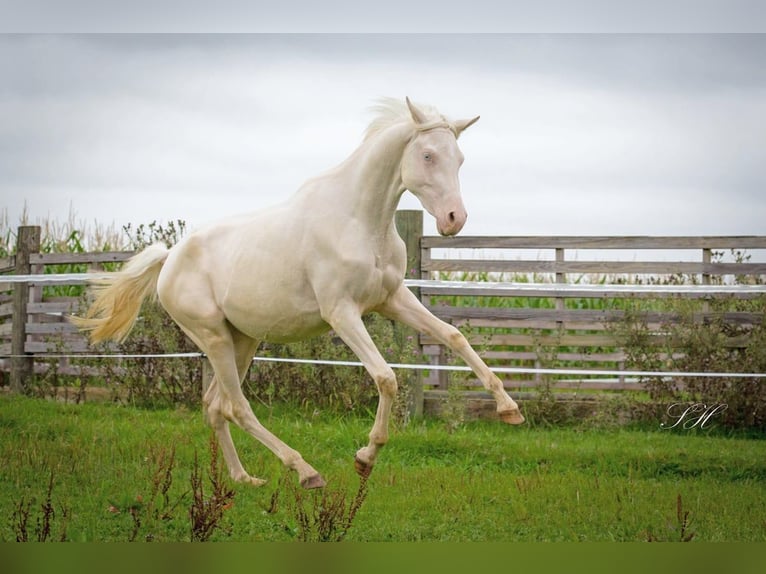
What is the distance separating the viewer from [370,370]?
13.9 feet

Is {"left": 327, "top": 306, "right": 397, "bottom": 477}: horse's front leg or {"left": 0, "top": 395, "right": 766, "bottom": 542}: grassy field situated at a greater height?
{"left": 327, "top": 306, "right": 397, "bottom": 477}: horse's front leg

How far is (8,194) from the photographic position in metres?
5.34

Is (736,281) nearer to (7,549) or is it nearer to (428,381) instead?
(428,381)

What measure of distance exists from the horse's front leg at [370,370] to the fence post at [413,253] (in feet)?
9.14

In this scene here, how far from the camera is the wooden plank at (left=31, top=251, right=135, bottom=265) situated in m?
7.87

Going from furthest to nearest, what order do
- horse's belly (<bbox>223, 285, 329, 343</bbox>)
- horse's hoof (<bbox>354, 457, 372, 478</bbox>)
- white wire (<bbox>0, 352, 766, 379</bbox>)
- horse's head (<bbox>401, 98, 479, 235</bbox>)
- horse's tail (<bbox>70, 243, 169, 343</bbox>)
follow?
white wire (<bbox>0, 352, 766, 379</bbox>)
horse's tail (<bbox>70, 243, 169, 343</bbox>)
horse's belly (<bbox>223, 285, 329, 343</bbox>)
horse's hoof (<bbox>354, 457, 372, 478</bbox>)
horse's head (<bbox>401, 98, 479, 235</bbox>)

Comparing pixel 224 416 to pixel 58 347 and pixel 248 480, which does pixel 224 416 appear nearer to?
pixel 248 480

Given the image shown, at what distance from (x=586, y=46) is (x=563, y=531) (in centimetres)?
241

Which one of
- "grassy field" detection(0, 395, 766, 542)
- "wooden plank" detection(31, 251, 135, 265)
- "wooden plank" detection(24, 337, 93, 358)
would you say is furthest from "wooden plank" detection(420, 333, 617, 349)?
"wooden plank" detection(24, 337, 93, 358)

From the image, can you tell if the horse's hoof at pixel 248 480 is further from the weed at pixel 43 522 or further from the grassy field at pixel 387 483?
the weed at pixel 43 522

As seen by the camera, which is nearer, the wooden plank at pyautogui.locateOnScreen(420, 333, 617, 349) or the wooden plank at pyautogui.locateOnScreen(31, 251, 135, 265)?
the wooden plank at pyautogui.locateOnScreen(420, 333, 617, 349)

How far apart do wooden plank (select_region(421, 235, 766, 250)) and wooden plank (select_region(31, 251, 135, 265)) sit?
8.04 ft

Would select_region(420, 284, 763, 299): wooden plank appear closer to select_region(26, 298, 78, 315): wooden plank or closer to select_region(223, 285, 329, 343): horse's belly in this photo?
select_region(223, 285, 329, 343): horse's belly

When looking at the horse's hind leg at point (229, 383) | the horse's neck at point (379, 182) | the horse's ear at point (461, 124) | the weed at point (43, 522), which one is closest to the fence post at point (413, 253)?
the horse's hind leg at point (229, 383)
